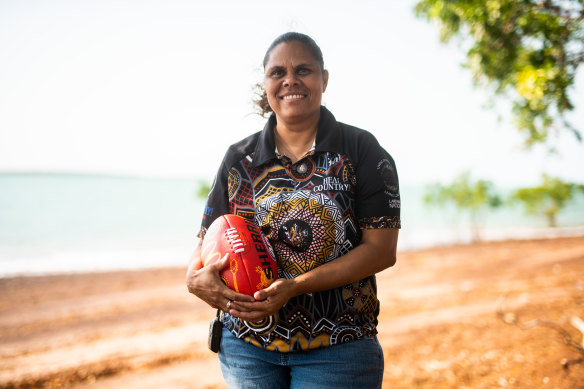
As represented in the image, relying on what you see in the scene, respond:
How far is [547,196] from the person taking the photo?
24.1 metres

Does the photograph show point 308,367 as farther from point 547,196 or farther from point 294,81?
point 547,196

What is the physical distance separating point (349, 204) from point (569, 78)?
3.85m

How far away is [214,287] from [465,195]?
72.2 feet

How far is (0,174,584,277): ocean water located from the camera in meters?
16.5

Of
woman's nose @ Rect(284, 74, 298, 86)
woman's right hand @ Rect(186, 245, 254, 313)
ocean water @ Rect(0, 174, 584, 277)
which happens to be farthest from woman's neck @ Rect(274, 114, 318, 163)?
ocean water @ Rect(0, 174, 584, 277)

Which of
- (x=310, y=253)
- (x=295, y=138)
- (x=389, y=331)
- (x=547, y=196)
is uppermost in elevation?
(x=295, y=138)

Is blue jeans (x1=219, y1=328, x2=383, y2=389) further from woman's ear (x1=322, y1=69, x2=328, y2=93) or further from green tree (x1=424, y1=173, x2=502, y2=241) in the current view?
green tree (x1=424, y1=173, x2=502, y2=241)

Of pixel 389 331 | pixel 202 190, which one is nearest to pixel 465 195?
pixel 202 190

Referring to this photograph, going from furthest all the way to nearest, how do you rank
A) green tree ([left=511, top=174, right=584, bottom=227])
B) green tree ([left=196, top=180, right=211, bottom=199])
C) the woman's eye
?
green tree ([left=196, top=180, right=211, bottom=199]) → green tree ([left=511, top=174, right=584, bottom=227]) → the woman's eye

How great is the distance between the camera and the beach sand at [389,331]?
4.16m

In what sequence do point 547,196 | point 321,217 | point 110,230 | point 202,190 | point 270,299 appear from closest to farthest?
1. point 270,299
2. point 321,217
3. point 202,190
4. point 547,196
5. point 110,230

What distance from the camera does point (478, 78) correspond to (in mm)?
6246

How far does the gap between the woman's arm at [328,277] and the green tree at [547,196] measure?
80.5 ft

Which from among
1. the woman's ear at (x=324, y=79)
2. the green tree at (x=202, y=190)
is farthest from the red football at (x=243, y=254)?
the green tree at (x=202, y=190)
